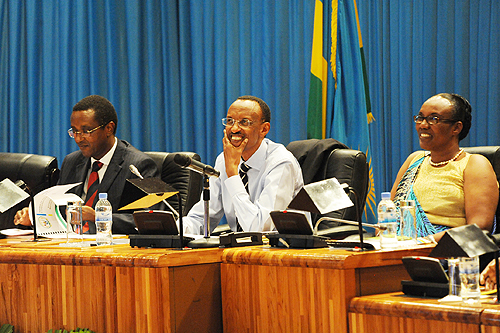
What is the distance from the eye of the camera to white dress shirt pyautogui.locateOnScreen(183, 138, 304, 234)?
2152 mm

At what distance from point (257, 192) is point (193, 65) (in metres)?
2.17

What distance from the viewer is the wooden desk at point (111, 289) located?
1620 mm

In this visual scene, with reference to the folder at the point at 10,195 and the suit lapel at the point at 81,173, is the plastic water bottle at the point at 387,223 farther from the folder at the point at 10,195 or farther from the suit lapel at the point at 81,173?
the suit lapel at the point at 81,173

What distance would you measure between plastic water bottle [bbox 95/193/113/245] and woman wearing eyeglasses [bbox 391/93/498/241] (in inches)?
45.4

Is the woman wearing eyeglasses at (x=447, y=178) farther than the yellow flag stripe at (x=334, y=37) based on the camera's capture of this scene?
No

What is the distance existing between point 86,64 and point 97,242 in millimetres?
2700

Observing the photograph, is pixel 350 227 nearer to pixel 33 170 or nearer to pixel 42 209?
pixel 42 209

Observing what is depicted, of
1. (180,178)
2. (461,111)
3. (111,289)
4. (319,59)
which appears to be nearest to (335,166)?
(461,111)

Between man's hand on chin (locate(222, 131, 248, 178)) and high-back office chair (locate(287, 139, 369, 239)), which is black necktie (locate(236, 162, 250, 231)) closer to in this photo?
man's hand on chin (locate(222, 131, 248, 178))

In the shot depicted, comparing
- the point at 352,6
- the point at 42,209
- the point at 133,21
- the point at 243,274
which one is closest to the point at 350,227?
the point at 243,274

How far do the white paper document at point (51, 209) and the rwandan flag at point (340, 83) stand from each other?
174 cm

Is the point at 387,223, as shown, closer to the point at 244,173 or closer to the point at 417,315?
the point at 417,315

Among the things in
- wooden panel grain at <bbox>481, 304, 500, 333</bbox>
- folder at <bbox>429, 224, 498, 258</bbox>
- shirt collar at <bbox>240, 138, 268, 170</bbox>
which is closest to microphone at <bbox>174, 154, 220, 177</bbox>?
shirt collar at <bbox>240, 138, 268, 170</bbox>

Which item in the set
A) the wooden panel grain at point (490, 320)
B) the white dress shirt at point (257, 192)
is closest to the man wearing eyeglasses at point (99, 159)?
the white dress shirt at point (257, 192)
